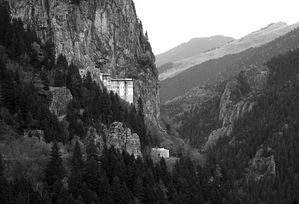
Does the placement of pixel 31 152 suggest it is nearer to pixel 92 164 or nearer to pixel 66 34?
pixel 92 164

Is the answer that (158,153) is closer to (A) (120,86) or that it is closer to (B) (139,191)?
(B) (139,191)

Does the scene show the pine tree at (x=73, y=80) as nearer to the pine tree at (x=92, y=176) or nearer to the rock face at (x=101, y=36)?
the rock face at (x=101, y=36)

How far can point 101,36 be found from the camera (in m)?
162

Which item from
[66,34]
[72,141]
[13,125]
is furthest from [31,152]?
[66,34]

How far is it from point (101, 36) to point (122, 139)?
4235cm

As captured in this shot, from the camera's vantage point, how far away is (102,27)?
164 meters

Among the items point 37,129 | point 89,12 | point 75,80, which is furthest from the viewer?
point 89,12

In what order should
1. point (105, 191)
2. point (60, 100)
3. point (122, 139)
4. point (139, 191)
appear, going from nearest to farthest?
point (105, 191)
point (139, 191)
point (60, 100)
point (122, 139)

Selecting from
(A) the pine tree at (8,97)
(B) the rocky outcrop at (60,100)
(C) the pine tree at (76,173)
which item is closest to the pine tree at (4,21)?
(B) the rocky outcrop at (60,100)

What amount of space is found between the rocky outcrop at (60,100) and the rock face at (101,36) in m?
18.9

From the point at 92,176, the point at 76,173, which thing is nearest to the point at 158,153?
the point at 92,176

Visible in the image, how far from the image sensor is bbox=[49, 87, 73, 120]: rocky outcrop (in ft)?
389

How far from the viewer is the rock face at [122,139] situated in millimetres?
123019

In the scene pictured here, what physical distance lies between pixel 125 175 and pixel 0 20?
38.0 meters
